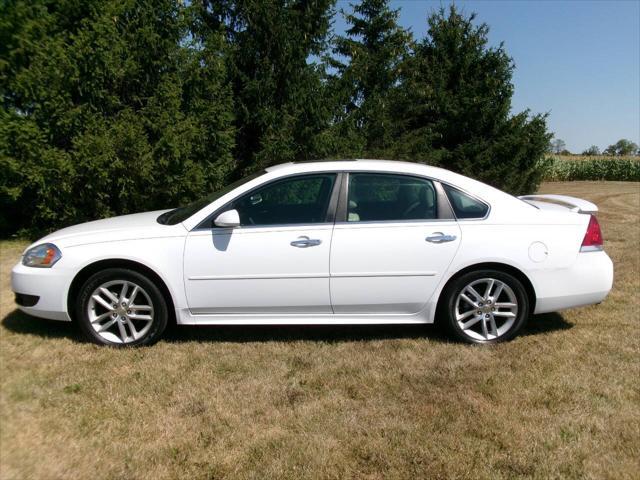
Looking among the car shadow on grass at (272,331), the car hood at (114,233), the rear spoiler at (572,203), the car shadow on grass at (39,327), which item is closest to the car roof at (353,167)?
the car hood at (114,233)

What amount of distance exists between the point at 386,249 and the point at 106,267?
7.34ft

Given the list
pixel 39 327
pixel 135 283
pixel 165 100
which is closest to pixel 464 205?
pixel 135 283

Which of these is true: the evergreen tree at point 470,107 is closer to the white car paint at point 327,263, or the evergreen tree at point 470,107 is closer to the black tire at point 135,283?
the white car paint at point 327,263

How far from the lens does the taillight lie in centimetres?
414

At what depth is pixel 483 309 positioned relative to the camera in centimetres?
415

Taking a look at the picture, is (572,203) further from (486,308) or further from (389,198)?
(389,198)

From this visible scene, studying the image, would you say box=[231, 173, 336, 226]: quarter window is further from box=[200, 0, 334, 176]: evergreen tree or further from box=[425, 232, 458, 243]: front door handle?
box=[200, 0, 334, 176]: evergreen tree

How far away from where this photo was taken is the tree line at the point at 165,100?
6877 millimetres

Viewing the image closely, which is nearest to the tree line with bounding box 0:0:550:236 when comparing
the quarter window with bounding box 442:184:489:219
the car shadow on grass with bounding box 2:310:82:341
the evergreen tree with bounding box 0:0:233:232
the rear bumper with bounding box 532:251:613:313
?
the evergreen tree with bounding box 0:0:233:232

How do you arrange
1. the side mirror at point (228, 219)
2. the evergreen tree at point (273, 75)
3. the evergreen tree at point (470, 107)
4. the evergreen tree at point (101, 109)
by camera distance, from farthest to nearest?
the evergreen tree at point (470, 107), the evergreen tree at point (273, 75), the evergreen tree at point (101, 109), the side mirror at point (228, 219)

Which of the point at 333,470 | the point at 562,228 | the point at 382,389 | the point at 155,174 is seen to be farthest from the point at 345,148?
the point at 333,470

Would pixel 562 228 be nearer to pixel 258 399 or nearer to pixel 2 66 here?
pixel 258 399

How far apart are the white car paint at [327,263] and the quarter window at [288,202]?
8 cm

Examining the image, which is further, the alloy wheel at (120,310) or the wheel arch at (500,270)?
the wheel arch at (500,270)
